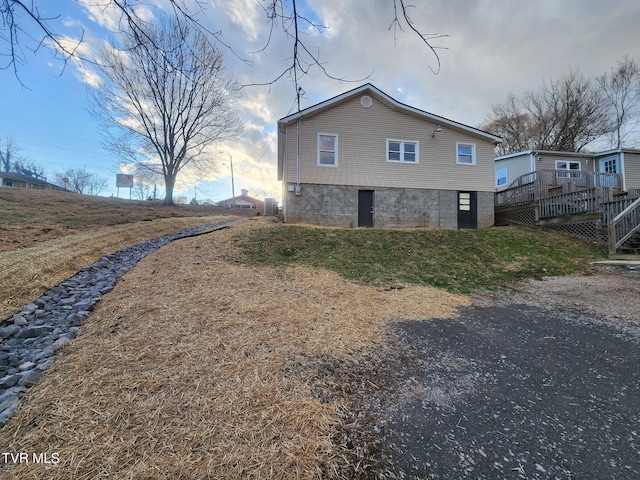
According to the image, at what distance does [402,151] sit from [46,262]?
12788 millimetres

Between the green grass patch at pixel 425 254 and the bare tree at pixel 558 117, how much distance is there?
73.7ft

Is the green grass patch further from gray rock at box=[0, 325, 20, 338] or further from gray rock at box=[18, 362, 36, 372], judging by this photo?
gray rock at box=[18, 362, 36, 372]

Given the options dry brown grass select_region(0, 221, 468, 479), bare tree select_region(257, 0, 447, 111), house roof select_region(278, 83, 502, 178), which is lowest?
dry brown grass select_region(0, 221, 468, 479)

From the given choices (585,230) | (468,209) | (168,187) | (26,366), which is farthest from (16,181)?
(585,230)

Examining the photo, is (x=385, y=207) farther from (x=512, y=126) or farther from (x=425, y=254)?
(x=512, y=126)

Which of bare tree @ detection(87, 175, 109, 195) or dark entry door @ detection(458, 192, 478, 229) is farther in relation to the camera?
bare tree @ detection(87, 175, 109, 195)

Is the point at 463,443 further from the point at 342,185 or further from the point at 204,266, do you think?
the point at 342,185

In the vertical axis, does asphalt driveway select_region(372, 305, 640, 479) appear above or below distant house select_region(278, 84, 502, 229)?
→ below

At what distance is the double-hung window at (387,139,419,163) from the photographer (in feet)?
42.2

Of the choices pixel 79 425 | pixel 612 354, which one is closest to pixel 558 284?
pixel 612 354

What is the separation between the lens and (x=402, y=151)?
1296 cm

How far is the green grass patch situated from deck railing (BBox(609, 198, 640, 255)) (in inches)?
22.0

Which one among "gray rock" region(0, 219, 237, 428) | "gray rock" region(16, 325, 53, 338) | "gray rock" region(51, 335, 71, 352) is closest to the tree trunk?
"gray rock" region(0, 219, 237, 428)

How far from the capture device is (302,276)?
19.6ft
